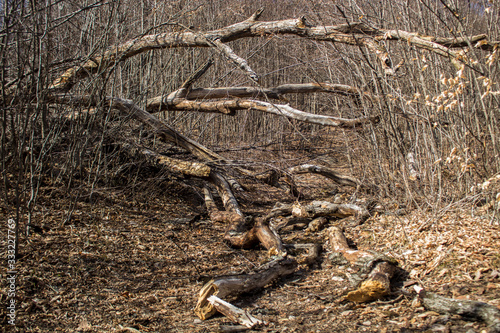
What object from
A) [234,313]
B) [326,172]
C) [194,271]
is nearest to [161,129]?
[194,271]

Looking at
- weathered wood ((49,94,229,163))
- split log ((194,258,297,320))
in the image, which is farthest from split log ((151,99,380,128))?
split log ((194,258,297,320))

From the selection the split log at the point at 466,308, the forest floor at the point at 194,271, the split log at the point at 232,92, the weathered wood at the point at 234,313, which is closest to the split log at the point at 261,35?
the split log at the point at 232,92

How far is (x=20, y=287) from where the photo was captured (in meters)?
2.62

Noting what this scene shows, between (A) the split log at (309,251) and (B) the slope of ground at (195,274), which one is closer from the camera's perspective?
(B) the slope of ground at (195,274)

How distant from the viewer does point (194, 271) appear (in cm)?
340

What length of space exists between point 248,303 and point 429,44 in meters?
2.74

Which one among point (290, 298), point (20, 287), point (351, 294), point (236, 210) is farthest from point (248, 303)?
point (236, 210)

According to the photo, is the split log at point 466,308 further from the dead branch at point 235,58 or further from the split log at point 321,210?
the dead branch at point 235,58

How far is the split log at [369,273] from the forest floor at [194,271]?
0.23ft

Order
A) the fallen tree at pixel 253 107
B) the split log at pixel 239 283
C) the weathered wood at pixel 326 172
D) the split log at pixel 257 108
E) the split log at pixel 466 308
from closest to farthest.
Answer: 1. the split log at pixel 466 308
2. the split log at pixel 239 283
3. the fallen tree at pixel 253 107
4. the split log at pixel 257 108
5. the weathered wood at pixel 326 172

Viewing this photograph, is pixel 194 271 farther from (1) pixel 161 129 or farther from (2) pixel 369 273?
(1) pixel 161 129

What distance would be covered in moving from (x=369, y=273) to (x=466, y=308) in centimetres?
74

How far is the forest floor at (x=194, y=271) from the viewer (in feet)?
8.06

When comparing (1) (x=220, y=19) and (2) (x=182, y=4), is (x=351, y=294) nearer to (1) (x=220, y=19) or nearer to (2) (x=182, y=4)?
(2) (x=182, y=4)
